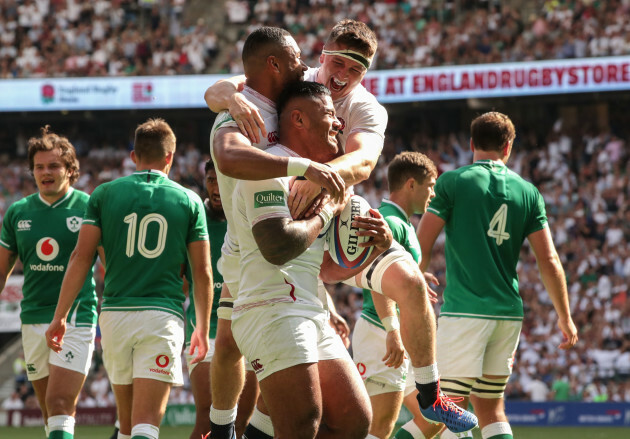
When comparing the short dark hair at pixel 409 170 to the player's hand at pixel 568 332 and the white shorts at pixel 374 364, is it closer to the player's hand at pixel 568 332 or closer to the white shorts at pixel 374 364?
the white shorts at pixel 374 364

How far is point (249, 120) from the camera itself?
454cm

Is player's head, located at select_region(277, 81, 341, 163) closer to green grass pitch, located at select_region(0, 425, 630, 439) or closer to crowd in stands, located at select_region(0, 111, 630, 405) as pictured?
green grass pitch, located at select_region(0, 425, 630, 439)

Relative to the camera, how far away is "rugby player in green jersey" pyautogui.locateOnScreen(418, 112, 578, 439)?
6.46 meters

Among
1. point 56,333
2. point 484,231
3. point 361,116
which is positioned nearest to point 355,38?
point 361,116

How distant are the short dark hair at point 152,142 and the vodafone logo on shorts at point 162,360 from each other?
136 cm

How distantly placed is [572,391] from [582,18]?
10.6 meters

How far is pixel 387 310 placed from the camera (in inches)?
227

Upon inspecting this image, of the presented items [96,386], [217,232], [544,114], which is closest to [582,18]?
[544,114]

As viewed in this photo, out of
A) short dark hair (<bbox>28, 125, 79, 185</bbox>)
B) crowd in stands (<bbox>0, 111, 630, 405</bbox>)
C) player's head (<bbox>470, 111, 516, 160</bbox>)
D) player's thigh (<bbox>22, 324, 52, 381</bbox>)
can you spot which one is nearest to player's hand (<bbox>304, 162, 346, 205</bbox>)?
player's head (<bbox>470, 111, 516, 160</bbox>)

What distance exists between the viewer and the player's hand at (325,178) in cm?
422

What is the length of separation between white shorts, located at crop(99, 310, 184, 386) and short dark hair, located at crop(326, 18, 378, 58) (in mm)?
2135

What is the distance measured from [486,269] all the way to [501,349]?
1.94ft

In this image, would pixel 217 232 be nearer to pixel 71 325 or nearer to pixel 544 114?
pixel 71 325

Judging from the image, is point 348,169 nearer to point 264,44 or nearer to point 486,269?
point 264,44
